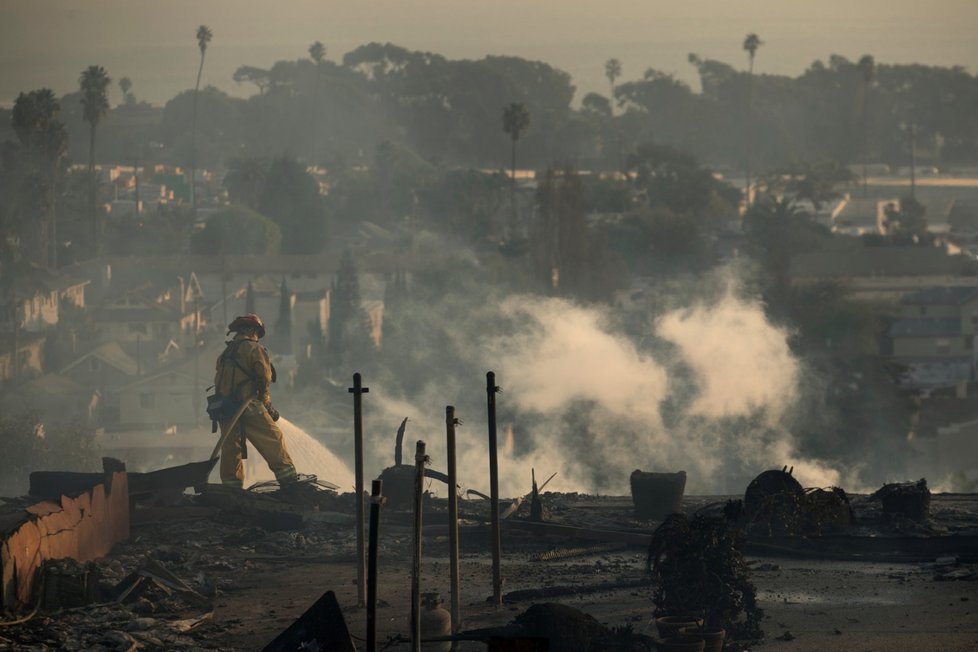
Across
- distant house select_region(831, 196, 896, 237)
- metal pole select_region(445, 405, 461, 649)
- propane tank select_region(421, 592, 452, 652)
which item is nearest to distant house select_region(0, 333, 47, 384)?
distant house select_region(831, 196, 896, 237)

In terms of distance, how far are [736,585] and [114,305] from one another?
3682 inches

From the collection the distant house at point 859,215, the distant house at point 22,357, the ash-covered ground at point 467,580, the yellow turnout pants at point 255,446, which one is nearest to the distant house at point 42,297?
the distant house at point 22,357

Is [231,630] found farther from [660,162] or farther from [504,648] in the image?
[660,162]

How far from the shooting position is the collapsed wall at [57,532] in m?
18.0

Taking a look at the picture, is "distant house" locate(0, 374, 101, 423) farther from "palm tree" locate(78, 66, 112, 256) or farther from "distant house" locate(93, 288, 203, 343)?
"palm tree" locate(78, 66, 112, 256)

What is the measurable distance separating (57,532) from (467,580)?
429cm

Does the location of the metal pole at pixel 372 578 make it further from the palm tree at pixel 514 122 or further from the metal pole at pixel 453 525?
the palm tree at pixel 514 122

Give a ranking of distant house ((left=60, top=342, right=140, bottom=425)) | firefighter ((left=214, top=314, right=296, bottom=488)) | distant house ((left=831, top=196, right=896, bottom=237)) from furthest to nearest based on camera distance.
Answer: distant house ((left=831, top=196, right=896, bottom=237)) → distant house ((left=60, top=342, right=140, bottom=425)) → firefighter ((left=214, top=314, right=296, bottom=488))

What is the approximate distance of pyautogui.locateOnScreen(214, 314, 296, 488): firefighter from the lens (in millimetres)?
24422

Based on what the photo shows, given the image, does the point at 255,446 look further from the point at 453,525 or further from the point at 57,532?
the point at 453,525

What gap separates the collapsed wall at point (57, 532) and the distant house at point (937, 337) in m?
68.4

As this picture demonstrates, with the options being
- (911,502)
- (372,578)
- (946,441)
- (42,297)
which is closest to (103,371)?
(42,297)

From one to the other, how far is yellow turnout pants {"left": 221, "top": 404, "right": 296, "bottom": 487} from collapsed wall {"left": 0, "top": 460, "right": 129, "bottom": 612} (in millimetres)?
1723

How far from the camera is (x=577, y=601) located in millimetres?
19406
